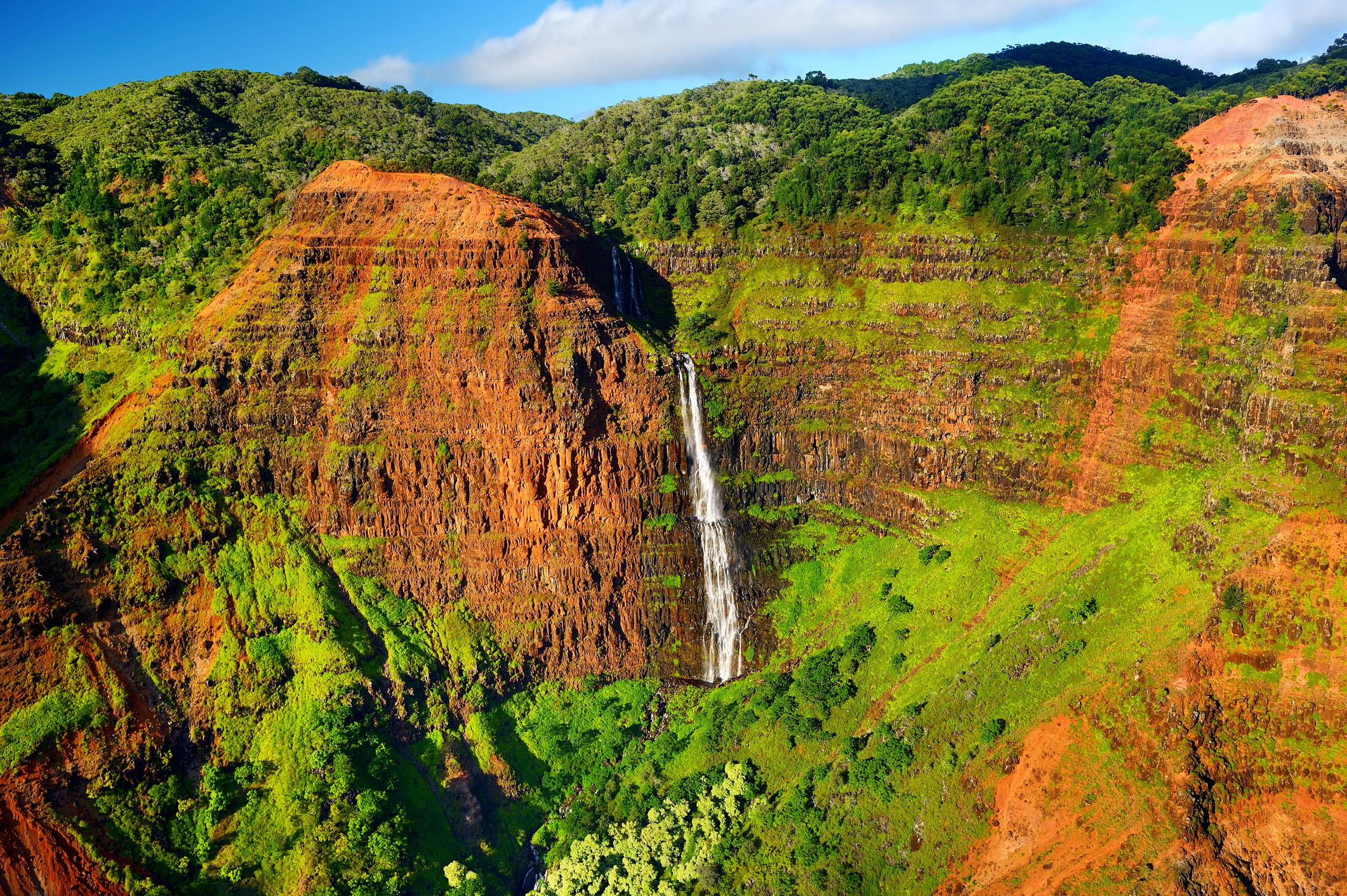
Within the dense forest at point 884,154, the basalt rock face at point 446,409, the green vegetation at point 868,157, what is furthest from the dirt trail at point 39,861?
the dense forest at point 884,154

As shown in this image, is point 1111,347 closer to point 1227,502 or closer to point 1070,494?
point 1070,494

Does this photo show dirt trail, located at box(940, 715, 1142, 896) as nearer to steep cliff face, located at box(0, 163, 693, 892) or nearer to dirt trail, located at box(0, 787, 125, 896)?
steep cliff face, located at box(0, 163, 693, 892)

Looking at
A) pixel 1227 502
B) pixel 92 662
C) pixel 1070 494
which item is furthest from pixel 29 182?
pixel 1227 502

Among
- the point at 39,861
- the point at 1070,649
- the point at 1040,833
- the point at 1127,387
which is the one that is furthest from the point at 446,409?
the point at 1127,387

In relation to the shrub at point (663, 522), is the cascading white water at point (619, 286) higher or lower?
higher

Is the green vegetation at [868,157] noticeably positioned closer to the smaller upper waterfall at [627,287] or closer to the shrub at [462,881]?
the smaller upper waterfall at [627,287]

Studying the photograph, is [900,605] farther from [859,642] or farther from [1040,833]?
[1040,833]

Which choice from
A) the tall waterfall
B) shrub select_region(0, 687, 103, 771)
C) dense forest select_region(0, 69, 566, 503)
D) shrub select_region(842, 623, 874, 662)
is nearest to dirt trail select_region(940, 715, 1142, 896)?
shrub select_region(842, 623, 874, 662)
